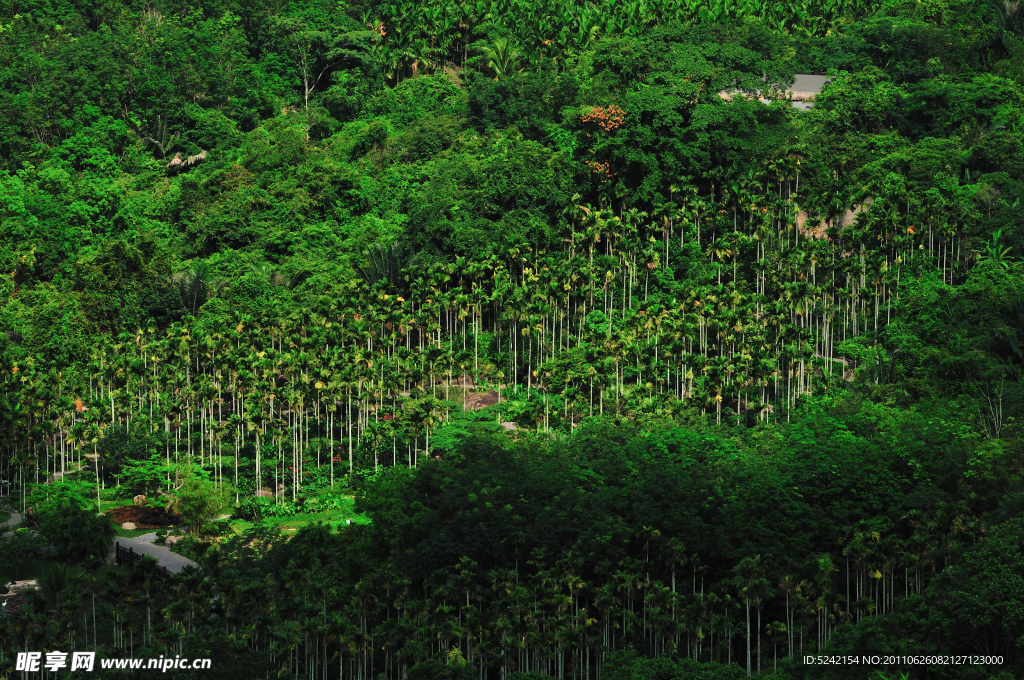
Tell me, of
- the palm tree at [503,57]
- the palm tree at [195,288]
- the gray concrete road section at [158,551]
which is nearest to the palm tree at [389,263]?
the palm tree at [195,288]

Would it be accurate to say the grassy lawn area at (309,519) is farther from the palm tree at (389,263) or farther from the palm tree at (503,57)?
the palm tree at (503,57)

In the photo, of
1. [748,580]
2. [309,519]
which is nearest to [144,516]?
[309,519]

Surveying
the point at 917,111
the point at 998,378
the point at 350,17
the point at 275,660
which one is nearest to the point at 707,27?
the point at 917,111

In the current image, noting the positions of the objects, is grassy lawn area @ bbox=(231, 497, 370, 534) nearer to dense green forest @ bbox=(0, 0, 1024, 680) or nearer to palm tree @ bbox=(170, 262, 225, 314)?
dense green forest @ bbox=(0, 0, 1024, 680)

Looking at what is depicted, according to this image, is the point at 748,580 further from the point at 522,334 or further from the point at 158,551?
the point at 522,334

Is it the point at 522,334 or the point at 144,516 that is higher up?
the point at 522,334

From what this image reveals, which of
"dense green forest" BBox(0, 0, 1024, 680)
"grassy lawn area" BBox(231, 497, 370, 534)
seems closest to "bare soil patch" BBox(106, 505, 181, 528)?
"dense green forest" BBox(0, 0, 1024, 680)

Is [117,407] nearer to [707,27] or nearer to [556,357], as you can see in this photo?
[556,357]
